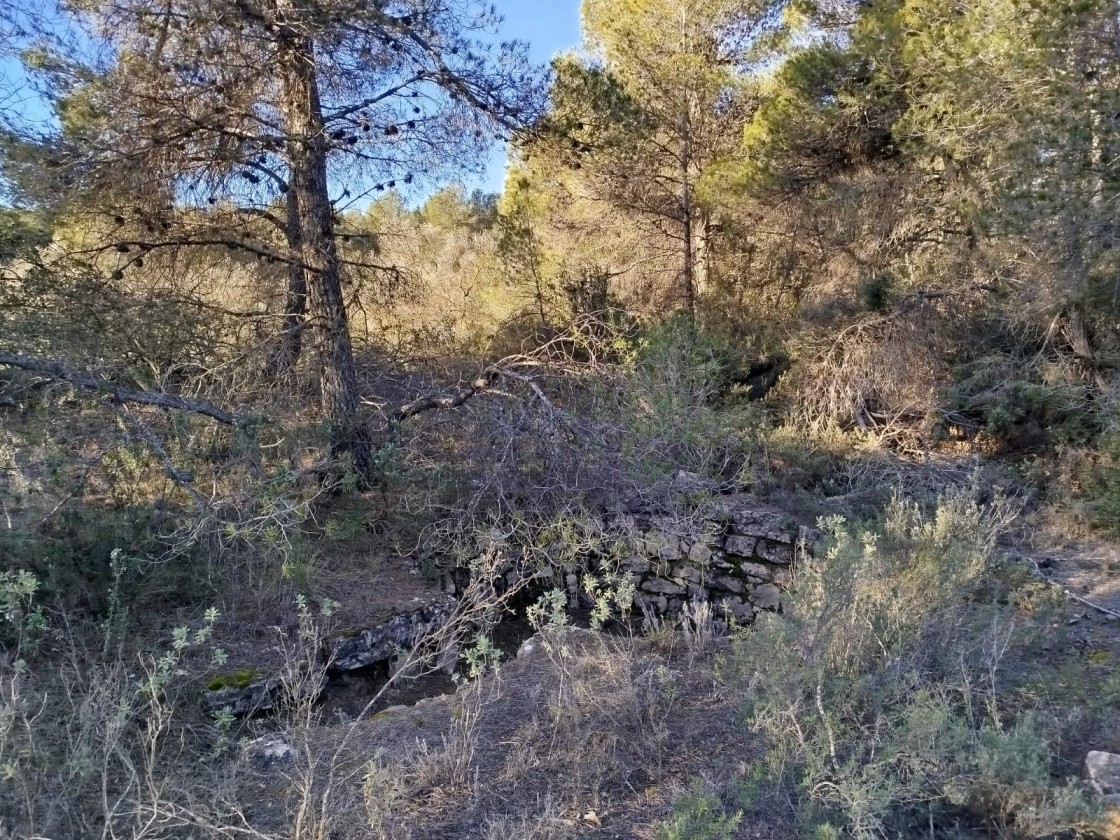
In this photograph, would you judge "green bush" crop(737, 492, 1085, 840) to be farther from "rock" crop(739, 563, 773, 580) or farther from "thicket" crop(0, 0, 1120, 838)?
"rock" crop(739, 563, 773, 580)

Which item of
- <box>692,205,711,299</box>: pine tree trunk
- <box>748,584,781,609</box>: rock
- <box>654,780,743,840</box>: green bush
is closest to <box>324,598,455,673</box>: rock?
<box>654,780,743,840</box>: green bush

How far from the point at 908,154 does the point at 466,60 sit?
5934 mm

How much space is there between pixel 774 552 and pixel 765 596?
46 cm

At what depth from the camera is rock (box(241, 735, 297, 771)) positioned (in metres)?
3.71

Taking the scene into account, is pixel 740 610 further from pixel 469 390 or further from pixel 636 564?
pixel 469 390

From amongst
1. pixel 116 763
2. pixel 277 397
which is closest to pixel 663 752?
pixel 116 763

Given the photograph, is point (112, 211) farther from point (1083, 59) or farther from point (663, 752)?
point (1083, 59)

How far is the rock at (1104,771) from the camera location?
114 inches

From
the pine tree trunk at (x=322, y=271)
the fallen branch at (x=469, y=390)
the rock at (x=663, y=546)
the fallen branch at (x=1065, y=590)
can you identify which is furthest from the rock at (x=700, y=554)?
the pine tree trunk at (x=322, y=271)

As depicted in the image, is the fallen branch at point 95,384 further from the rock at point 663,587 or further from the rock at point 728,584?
the rock at point 728,584

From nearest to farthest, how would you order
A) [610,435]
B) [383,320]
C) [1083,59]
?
[610,435], [1083,59], [383,320]

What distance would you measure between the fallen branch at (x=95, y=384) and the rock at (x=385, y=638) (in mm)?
1893

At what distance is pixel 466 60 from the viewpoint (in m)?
7.13

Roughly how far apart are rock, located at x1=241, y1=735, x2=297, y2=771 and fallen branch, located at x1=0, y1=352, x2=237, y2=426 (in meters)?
2.57
